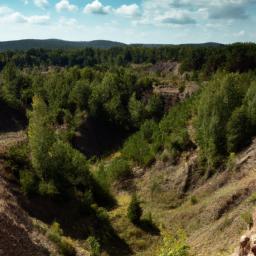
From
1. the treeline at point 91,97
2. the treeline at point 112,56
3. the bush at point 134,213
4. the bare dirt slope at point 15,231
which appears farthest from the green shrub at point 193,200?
the treeline at point 112,56

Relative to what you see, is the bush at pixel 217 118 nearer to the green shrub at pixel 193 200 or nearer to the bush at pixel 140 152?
the green shrub at pixel 193 200

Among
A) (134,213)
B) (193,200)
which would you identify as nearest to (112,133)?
(193,200)

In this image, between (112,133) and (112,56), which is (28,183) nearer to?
(112,133)

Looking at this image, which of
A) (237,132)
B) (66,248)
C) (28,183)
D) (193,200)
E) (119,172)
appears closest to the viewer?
(66,248)

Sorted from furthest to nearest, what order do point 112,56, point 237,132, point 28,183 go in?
1. point 112,56
2. point 237,132
3. point 28,183

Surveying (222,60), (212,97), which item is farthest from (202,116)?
(222,60)

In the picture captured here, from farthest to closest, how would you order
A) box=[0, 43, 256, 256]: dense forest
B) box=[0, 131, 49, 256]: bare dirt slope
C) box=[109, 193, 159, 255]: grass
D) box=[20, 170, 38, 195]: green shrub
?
1. box=[0, 43, 256, 256]: dense forest
2. box=[109, 193, 159, 255]: grass
3. box=[20, 170, 38, 195]: green shrub
4. box=[0, 131, 49, 256]: bare dirt slope

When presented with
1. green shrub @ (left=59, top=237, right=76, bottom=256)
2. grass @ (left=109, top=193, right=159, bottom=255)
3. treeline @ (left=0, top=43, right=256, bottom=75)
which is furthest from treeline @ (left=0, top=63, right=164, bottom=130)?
green shrub @ (left=59, top=237, right=76, bottom=256)

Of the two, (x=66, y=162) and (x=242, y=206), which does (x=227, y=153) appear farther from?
(x=66, y=162)

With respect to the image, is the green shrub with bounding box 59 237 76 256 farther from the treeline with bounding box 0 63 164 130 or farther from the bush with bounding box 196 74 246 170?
the treeline with bounding box 0 63 164 130
